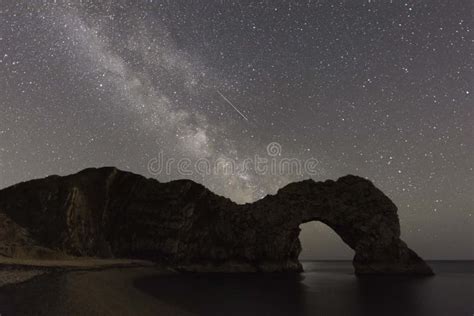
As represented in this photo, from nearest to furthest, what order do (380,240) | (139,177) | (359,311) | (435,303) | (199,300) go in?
(359,311), (199,300), (435,303), (380,240), (139,177)

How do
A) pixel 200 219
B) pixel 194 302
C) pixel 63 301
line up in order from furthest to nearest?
pixel 200 219, pixel 194 302, pixel 63 301

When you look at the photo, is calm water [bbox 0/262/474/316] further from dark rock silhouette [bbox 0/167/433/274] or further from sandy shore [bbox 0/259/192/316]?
dark rock silhouette [bbox 0/167/433/274]

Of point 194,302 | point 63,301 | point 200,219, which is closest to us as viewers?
point 63,301

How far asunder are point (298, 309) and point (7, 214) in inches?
2685

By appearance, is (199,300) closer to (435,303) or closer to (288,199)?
(435,303)

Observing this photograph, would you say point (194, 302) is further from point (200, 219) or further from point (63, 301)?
point (200, 219)

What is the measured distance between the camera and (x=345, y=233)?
88000 mm

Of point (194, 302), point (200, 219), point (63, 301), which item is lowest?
point (194, 302)

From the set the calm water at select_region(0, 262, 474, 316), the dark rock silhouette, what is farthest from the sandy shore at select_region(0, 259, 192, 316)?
the dark rock silhouette

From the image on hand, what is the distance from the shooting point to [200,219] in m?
89.5

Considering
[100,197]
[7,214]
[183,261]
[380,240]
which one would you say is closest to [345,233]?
[380,240]

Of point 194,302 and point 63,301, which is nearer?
point 63,301

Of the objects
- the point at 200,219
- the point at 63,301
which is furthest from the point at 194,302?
the point at 200,219

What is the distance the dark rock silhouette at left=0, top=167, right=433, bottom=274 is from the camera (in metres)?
78.4
